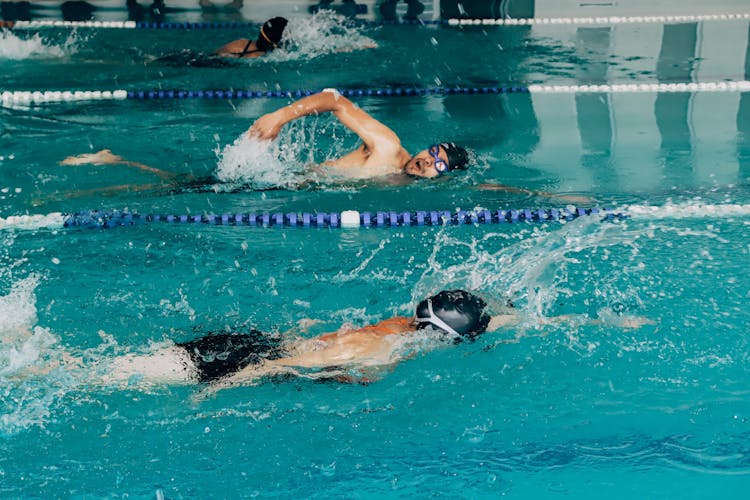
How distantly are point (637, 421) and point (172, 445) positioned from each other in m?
→ 1.53

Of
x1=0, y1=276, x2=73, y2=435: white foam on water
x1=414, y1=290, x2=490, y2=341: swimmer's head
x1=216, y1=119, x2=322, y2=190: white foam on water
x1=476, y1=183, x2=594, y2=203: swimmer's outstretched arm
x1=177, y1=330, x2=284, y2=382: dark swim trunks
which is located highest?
x1=216, y1=119, x2=322, y2=190: white foam on water

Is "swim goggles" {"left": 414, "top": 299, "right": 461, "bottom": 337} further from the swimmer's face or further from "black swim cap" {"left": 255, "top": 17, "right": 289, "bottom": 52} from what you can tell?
"black swim cap" {"left": 255, "top": 17, "right": 289, "bottom": 52}

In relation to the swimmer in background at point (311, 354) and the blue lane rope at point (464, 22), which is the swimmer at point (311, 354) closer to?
the swimmer in background at point (311, 354)

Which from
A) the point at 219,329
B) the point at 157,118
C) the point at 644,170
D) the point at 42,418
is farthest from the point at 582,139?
the point at 42,418

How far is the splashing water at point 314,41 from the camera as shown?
7668 mm

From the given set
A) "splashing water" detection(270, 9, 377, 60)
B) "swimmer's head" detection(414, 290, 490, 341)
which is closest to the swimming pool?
"swimmer's head" detection(414, 290, 490, 341)

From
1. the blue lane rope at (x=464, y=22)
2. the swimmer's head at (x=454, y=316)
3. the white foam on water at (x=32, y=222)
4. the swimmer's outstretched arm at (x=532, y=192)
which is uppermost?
the blue lane rope at (x=464, y=22)

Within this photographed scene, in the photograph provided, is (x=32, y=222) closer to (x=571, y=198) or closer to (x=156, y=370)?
(x=156, y=370)

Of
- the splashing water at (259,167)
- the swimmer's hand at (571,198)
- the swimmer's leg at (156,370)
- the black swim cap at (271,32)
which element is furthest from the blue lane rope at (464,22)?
the swimmer's leg at (156,370)

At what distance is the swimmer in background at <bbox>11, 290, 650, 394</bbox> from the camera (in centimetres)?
299

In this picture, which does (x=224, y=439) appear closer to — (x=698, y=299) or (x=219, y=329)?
(x=219, y=329)

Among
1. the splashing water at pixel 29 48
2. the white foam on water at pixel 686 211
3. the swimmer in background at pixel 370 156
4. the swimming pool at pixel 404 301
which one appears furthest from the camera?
the splashing water at pixel 29 48

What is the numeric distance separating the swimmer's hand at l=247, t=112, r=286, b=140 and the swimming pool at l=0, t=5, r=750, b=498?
0.35m

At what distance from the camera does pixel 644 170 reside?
5277mm
